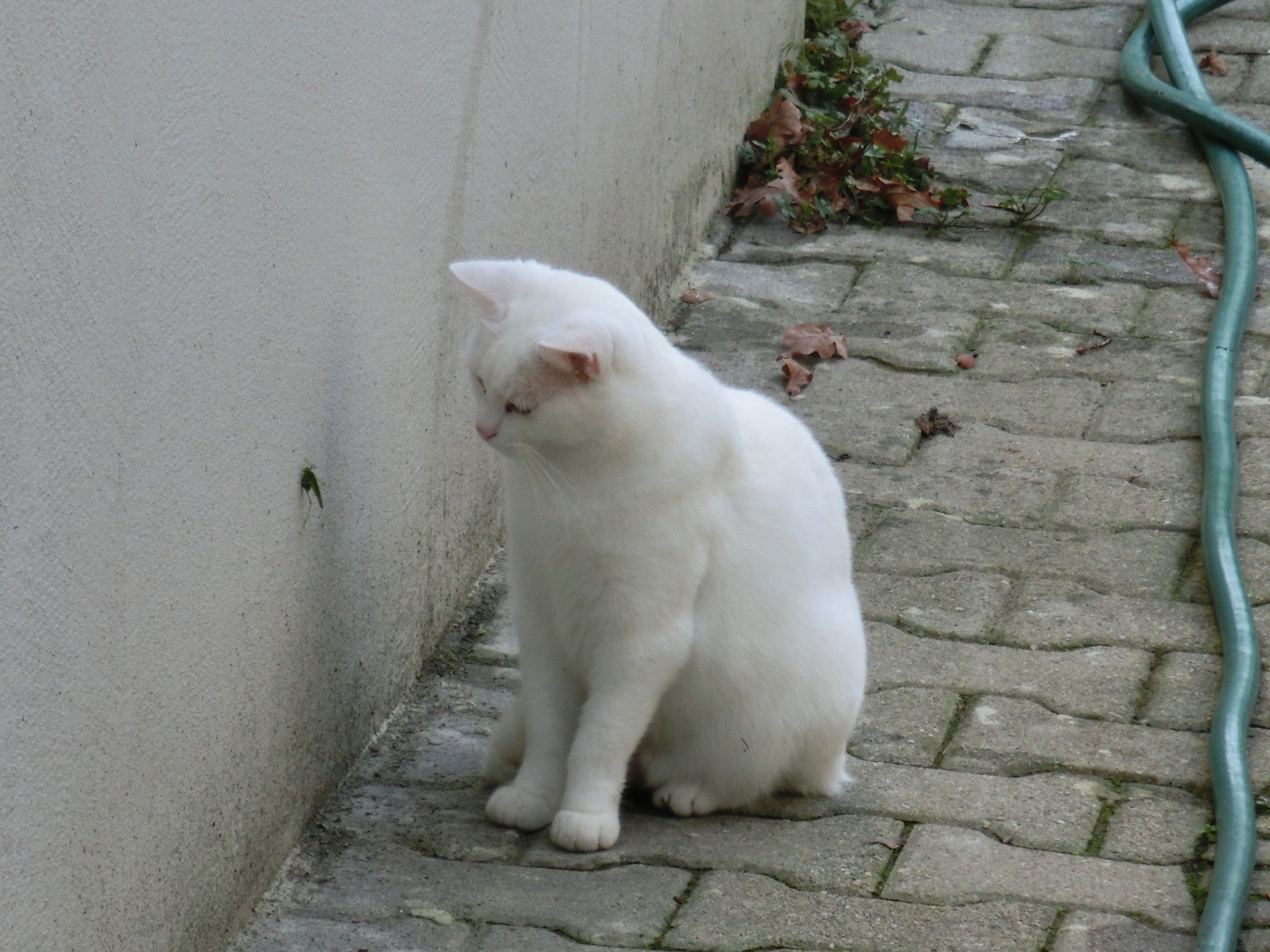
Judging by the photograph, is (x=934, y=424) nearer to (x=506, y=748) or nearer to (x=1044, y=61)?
(x=506, y=748)

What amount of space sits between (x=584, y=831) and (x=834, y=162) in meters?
3.40

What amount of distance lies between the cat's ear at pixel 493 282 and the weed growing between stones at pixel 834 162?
2.97 metres

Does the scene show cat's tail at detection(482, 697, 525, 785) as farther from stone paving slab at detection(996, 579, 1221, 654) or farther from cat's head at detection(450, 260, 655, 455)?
stone paving slab at detection(996, 579, 1221, 654)

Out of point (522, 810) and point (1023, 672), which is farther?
point (1023, 672)

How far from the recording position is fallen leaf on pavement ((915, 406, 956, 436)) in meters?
4.25

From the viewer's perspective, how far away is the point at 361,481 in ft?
9.37

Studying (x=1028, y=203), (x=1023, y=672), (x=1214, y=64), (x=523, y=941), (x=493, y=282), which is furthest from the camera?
(x=1214, y=64)

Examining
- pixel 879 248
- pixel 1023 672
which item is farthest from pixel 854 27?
pixel 1023 672

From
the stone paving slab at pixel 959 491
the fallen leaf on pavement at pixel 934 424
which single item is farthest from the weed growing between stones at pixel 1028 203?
the stone paving slab at pixel 959 491

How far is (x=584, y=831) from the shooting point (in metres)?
2.65

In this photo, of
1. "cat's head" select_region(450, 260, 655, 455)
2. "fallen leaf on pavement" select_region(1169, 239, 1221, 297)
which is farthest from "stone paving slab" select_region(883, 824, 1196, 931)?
"fallen leaf on pavement" select_region(1169, 239, 1221, 297)

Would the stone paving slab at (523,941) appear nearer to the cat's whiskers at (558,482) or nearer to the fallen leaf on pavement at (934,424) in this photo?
the cat's whiskers at (558,482)

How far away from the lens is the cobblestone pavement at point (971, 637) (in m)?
2.54

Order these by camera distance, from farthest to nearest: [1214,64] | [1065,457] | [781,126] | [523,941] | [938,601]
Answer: [1214,64] → [781,126] → [1065,457] → [938,601] → [523,941]
